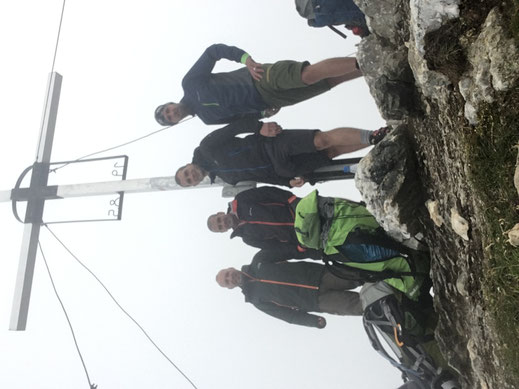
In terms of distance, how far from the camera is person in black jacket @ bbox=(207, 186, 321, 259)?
12.0 ft

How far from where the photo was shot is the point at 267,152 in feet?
12.5

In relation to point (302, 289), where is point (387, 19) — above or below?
above

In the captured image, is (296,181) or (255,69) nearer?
(255,69)

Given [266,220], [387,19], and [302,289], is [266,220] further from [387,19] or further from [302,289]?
[387,19]

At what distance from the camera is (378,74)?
2596 mm

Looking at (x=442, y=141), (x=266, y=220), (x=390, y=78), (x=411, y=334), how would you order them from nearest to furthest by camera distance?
(x=442, y=141), (x=390, y=78), (x=411, y=334), (x=266, y=220)

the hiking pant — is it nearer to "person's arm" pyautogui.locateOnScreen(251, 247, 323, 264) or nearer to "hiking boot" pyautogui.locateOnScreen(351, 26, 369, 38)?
"person's arm" pyautogui.locateOnScreen(251, 247, 323, 264)

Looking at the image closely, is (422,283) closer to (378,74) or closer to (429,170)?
(429,170)

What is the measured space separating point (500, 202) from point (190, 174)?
3.00m

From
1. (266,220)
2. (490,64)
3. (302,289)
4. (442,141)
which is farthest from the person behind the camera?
(302,289)

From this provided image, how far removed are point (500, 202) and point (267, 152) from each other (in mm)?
2453

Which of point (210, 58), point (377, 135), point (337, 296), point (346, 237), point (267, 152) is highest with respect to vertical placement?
point (210, 58)

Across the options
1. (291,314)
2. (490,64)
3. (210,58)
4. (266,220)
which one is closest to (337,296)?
(291,314)

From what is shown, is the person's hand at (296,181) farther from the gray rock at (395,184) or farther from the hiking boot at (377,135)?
the gray rock at (395,184)
